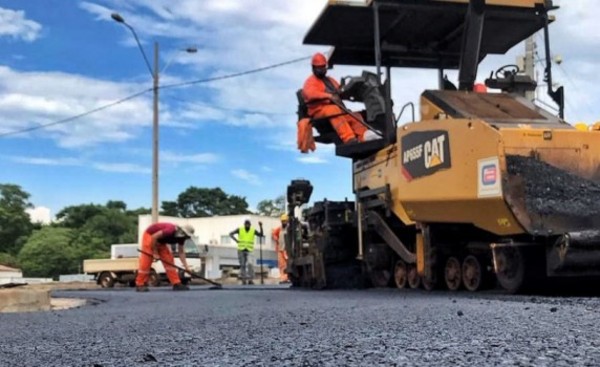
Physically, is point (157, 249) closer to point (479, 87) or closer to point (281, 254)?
point (281, 254)

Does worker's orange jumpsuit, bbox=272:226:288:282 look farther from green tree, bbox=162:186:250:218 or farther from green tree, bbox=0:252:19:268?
green tree, bbox=162:186:250:218

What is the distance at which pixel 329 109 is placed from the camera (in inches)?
334

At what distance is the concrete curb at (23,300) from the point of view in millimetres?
7266

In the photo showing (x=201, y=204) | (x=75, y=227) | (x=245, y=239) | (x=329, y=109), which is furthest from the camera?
(x=201, y=204)

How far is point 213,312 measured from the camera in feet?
18.5

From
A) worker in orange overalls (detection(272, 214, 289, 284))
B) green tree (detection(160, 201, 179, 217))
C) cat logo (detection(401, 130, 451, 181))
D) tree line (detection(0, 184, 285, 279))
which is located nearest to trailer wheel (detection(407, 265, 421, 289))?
cat logo (detection(401, 130, 451, 181))

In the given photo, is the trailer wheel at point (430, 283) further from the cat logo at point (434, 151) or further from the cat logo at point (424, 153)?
the cat logo at point (434, 151)

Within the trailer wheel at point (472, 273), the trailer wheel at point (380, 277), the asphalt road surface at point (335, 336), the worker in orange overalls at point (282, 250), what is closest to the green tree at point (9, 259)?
the worker in orange overalls at point (282, 250)

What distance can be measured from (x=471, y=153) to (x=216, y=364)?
12.1ft

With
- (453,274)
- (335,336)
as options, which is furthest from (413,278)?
(335,336)

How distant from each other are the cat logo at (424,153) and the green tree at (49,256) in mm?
43250

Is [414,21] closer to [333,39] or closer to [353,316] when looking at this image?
[333,39]

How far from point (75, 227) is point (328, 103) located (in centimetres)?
6411

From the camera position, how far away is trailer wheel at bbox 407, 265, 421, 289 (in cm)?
766
